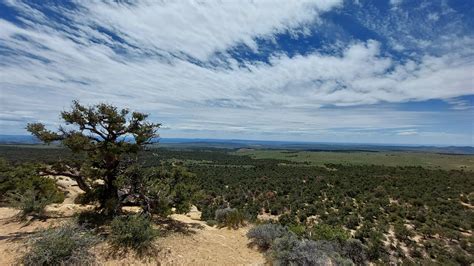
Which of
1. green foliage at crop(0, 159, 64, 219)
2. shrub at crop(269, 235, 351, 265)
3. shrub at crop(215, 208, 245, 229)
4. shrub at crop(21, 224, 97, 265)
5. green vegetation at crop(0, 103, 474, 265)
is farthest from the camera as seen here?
shrub at crop(215, 208, 245, 229)

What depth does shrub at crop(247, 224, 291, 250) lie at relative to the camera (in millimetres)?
11203

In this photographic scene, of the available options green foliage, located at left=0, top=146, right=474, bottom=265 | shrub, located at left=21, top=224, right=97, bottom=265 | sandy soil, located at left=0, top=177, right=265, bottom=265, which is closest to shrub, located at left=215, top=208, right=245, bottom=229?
sandy soil, located at left=0, top=177, right=265, bottom=265

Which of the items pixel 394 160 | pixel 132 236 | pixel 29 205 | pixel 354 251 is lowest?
pixel 354 251

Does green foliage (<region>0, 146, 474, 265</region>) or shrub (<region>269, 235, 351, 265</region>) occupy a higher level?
shrub (<region>269, 235, 351, 265</region>)

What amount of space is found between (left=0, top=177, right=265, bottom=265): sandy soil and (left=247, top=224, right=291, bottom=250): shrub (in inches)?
15.6

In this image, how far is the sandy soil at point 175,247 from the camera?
8.45 m

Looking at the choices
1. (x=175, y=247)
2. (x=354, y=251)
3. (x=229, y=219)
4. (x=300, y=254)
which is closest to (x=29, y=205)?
Answer: (x=175, y=247)

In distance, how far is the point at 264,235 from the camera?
11.3m

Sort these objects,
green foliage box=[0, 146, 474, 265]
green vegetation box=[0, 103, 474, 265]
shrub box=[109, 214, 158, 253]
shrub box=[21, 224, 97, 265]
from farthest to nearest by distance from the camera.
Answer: green foliage box=[0, 146, 474, 265] → green vegetation box=[0, 103, 474, 265] → shrub box=[109, 214, 158, 253] → shrub box=[21, 224, 97, 265]

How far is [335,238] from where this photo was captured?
13.4m

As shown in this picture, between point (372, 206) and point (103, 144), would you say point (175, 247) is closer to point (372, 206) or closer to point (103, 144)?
point (103, 144)

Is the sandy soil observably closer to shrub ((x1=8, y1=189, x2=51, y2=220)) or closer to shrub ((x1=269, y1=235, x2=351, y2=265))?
shrub ((x1=8, y1=189, x2=51, y2=220))

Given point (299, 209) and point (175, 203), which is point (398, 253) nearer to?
point (299, 209)

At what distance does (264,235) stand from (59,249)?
6.81 meters
